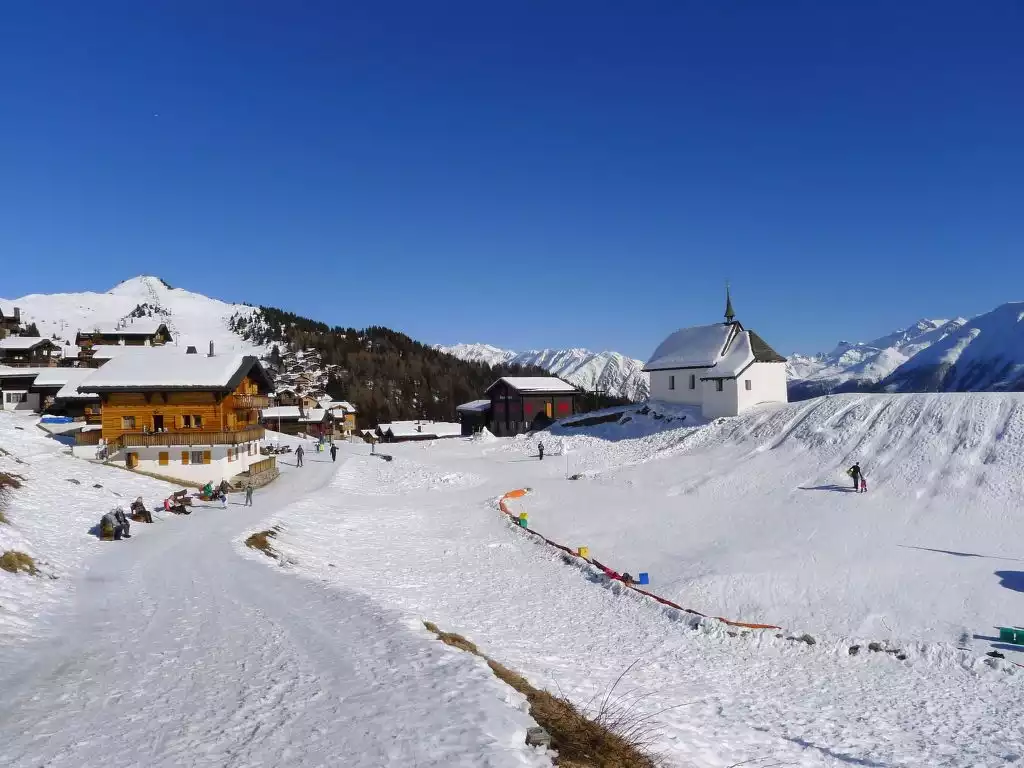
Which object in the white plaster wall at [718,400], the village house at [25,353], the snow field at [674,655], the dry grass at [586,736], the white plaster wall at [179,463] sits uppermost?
the village house at [25,353]

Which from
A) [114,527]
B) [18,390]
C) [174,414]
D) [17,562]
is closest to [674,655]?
[17,562]

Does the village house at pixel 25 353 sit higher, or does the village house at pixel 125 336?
the village house at pixel 125 336

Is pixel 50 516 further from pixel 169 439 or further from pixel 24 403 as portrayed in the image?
pixel 24 403

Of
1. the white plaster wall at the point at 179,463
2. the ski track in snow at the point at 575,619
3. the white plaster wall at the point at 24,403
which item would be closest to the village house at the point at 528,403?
the ski track in snow at the point at 575,619

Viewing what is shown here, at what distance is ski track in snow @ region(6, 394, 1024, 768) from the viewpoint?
385 inches

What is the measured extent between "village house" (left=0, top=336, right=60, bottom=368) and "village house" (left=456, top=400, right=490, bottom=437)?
60622 mm

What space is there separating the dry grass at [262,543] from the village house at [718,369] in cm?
4248

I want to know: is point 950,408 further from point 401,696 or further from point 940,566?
point 401,696

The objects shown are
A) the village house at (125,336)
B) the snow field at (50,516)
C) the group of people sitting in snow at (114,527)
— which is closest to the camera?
the snow field at (50,516)

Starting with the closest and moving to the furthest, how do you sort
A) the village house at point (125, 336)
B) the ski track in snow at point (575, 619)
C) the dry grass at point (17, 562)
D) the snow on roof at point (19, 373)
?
the ski track in snow at point (575, 619) < the dry grass at point (17, 562) < the snow on roof at point (19, 373) < the village house at point (125, 336)

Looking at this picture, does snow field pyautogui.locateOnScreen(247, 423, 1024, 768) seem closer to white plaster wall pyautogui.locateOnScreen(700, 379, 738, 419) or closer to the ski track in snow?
the ski track in snow

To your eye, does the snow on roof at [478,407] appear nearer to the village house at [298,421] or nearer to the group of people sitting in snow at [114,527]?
the village house at [298,421]

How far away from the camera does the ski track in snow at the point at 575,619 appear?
9.77m

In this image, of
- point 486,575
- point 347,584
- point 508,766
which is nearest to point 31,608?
point 347,584
